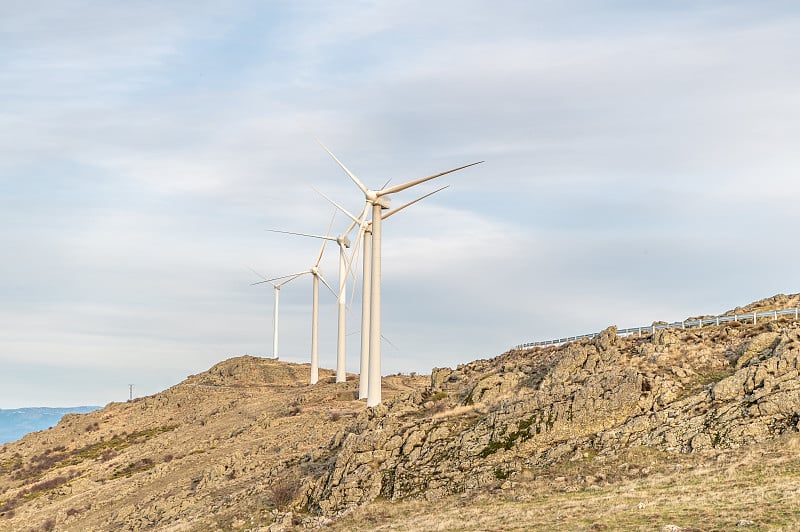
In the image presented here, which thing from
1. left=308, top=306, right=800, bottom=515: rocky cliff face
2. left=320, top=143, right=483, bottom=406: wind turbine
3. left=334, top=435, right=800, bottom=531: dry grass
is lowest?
left=334, top=435, right=800, bottom=531: dry grass

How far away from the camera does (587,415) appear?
182 ft

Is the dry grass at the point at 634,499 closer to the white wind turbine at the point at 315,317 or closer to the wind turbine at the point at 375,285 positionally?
the wind turbine at the point at 375,285

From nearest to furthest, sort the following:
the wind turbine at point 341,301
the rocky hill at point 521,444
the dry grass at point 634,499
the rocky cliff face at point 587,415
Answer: the dry grass at point 634,499, the rocky hill at point 521,444, the rocky cliff face at point 587,415, the wind turbine at point 341,301

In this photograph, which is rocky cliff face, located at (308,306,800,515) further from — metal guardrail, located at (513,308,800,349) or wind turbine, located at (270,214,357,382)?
wind turbine, located at (270,214,357,382)

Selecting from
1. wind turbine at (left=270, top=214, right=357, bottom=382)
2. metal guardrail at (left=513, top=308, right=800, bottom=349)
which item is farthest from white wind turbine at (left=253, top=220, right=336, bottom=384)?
metal guardrail at (left=513, top=308, right=800, bottom=349)

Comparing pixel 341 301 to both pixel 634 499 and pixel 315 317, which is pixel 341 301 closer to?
pixel 315 317

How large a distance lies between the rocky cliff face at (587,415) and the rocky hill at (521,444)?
11 cm

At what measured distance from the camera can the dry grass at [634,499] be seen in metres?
37.7

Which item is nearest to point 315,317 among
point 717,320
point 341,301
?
point 341,301

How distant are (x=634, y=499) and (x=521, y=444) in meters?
12.9

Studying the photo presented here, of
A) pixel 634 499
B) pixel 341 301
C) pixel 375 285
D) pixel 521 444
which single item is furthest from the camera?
pixel 341 301

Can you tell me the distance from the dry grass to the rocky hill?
Result: 187 mm

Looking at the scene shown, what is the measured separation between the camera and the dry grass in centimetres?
3772

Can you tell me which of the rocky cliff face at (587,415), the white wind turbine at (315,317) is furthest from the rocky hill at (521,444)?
the white wind turbine at (315,317)
